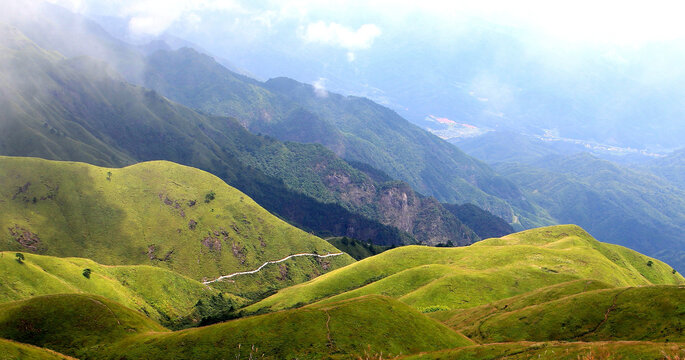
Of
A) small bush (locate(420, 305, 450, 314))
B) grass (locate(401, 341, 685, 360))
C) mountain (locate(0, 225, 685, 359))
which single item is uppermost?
grass (locate(401, 341, 685, 360))

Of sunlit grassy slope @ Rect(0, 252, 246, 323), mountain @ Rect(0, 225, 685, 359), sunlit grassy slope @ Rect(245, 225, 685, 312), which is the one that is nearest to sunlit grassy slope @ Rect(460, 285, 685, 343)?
mountain @ Rect(0, 225, 685, 359)

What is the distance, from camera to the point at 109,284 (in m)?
157

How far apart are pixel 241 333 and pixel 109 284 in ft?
337

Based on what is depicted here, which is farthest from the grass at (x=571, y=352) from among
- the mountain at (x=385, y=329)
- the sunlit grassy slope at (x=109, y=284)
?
the sunlit grassy slope at (x=109, y=284)

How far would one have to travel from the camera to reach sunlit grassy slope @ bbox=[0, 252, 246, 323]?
423 feet

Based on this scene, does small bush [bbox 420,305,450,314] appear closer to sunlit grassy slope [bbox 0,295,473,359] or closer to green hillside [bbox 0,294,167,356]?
sunlit grassy slope [bbox 0,295,473,359]

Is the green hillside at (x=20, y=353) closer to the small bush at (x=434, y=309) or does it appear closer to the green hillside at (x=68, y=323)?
the green hillside at (x=68, y=323)

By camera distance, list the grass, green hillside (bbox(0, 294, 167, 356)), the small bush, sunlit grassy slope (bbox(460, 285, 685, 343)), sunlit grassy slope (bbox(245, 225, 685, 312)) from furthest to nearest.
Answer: sunlit grassy slope (bbox(245, 225, 685, 312)), the small bush, green hillside (bbox(0, 294, 167, 356)), sunlit grassy slope (bbox(460, 285, 685, 343)), the grass

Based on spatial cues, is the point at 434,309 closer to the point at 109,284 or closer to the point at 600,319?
the point at 600,319

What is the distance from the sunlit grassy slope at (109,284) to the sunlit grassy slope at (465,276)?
115 feet

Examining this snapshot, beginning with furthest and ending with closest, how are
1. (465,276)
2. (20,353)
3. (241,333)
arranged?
(465,276) < (241,333) < (20,353)

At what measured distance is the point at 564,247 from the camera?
197125 mm

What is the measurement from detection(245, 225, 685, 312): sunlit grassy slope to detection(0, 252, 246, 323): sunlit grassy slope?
35.0 meters

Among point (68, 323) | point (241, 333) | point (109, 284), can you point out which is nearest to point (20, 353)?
point (241, 333)
